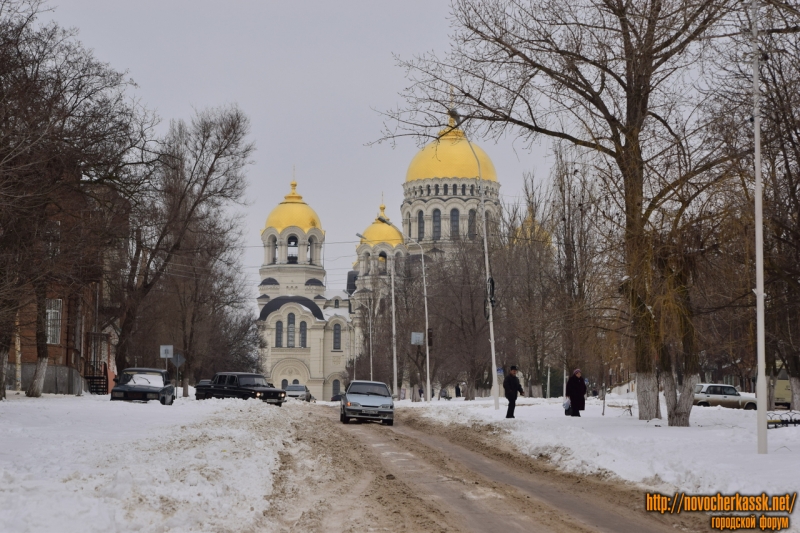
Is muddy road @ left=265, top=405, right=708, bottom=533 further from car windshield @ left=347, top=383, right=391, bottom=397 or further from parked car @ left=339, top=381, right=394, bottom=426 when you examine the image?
car windshield @ left=347, top=383, right=391, bottom=397

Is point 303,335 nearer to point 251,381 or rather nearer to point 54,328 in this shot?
point 251,381

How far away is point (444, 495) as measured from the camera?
12.3 m

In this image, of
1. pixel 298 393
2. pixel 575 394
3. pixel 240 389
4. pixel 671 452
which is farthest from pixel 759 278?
pixel 298 393

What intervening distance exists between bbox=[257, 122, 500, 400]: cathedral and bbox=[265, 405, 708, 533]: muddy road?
297 ft

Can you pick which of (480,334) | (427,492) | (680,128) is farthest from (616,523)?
(480,334)

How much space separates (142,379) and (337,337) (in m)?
87.8

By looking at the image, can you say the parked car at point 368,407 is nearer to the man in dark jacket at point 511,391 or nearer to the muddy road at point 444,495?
the man in dark jacket at point 511,391

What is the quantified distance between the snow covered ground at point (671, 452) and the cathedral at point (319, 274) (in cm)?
8519

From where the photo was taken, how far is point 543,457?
57.3 feet

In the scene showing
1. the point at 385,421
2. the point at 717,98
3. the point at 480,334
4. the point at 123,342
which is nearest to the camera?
the point at 717,98

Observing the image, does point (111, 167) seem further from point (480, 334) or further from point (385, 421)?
point (480, 334)

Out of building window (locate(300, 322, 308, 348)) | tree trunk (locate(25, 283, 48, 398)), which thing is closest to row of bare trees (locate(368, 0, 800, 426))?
tree trunk (locate(25, 283, 48, 398))

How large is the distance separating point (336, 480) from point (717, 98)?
507 inches

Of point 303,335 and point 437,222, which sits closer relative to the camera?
point 437,222
